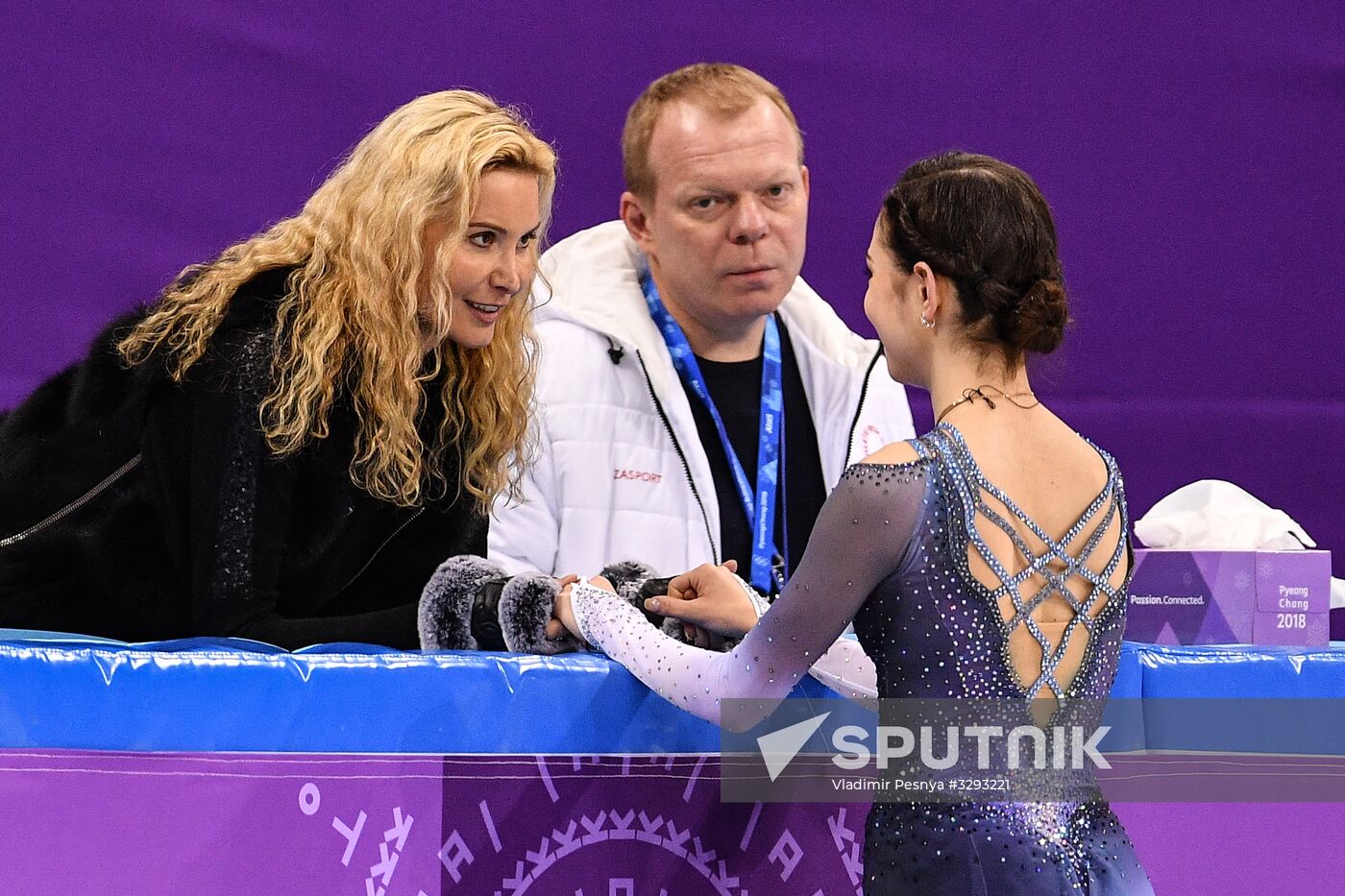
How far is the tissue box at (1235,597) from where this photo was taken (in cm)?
233

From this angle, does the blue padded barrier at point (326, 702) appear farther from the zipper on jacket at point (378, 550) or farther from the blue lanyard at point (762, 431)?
the blue lanyard at point (762, 431)

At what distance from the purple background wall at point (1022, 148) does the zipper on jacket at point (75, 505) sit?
5.69 ft

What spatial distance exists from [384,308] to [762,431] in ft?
3.22

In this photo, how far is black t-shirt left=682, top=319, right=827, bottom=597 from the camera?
309cm

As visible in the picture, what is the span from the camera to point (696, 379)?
314 cm

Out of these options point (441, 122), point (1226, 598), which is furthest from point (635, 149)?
point (1226, 598)

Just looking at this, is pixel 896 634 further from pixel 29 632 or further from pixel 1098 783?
pixel 29 632

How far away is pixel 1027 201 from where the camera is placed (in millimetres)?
1754

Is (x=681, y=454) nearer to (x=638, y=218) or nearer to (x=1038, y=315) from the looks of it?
(x=638, y=218)

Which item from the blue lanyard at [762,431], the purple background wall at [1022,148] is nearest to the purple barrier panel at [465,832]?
the blue lanyard at [762,431]

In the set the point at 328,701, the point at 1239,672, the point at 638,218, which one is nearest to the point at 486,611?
the point at 328,701

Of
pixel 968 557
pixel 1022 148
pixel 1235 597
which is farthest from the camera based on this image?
pixel 1022 148

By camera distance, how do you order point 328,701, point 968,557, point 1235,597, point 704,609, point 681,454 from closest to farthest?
1. point 968,557
2. point 328,701
3. point 704,609
4. point 1235,597
5. point 681,454

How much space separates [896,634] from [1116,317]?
2850mm
